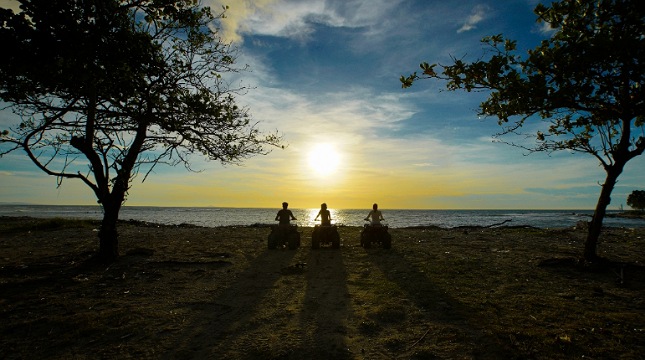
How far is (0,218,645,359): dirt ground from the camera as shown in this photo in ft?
17.6

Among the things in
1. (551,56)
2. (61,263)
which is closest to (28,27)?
(61,263)

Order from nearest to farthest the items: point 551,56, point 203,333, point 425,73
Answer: point 203,333 → point 551,56 → point 425,73

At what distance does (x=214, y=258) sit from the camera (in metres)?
13.1

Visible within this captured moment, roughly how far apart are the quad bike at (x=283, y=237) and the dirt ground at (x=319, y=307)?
2.48 m

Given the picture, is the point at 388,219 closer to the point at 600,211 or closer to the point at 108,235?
the point at 600,211

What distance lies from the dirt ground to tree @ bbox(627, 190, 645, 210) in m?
92.0

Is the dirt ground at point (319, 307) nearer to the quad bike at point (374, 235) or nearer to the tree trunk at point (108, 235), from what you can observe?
the tree trunk at point (108, 235)

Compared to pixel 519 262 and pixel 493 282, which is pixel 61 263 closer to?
pixel 493 282

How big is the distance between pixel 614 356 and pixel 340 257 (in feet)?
31.2

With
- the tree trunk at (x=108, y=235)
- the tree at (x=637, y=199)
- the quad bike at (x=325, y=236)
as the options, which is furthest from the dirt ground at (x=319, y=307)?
the tree at (x=637, y=199)

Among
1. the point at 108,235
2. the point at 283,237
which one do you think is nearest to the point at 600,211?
the point at 283,237

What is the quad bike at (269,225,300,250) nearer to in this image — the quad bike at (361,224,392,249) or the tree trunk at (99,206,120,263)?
the quad bike at (361,224,392,249)

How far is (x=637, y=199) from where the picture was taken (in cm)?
8150

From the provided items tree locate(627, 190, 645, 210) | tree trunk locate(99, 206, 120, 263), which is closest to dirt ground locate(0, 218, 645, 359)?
tree trunk locate(99, 206, 120, 263)
